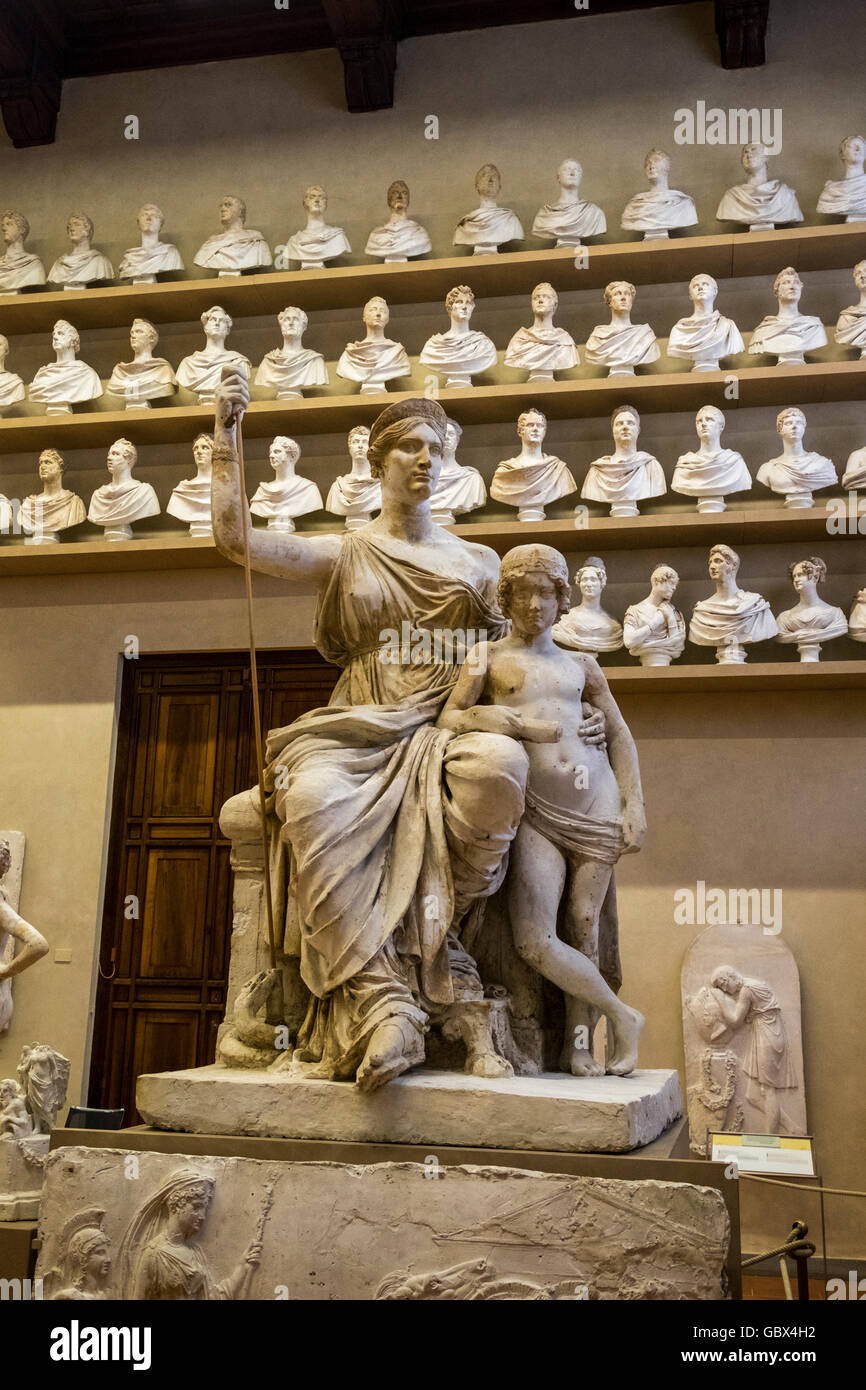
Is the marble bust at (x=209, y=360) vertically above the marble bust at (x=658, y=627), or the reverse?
the marble bust at (x=209, y=360)

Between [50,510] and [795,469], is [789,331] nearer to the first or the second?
[795,469]

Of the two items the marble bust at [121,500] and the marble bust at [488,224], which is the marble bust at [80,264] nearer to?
the marble bust at [121,500]

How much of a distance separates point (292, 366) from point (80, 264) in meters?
1.88

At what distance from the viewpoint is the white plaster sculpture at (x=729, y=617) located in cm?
709

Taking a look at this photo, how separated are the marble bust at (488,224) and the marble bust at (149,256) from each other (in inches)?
79.3

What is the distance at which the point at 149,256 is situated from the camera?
8.66m

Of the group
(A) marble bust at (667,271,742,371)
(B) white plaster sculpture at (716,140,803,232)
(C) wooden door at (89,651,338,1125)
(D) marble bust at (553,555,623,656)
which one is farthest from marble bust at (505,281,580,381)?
(C) wooden door at (89,651,338,1125)

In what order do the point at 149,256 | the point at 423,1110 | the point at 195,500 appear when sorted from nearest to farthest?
the point at 423,1110 → the point at 195,500 → the point at 149,256

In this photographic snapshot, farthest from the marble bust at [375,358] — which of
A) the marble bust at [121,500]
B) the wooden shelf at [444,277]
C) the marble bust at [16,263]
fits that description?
the marble bust at [16,263]

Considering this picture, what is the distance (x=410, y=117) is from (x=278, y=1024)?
295 inches

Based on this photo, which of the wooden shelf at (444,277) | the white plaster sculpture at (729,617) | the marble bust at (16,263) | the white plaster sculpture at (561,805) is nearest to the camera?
the white plaster sculpture at (561,805)

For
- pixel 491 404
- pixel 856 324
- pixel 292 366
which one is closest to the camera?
pixel 856 324

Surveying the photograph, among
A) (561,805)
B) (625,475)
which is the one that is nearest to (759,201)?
(625,475)
